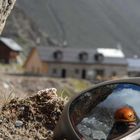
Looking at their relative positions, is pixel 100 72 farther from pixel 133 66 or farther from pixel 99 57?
pixel 133 66

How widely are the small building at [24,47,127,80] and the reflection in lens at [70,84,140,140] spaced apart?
108965 millimetres

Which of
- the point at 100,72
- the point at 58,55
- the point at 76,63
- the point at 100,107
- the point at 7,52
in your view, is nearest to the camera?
the point at 100,107

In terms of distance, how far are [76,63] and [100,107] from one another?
111275mm

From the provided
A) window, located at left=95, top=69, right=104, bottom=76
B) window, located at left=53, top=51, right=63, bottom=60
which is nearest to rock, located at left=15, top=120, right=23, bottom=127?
window, located at left=53, top=51, right=63, bottom=60

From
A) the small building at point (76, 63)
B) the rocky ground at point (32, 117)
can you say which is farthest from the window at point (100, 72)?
the rocky ground at point (32, 117)

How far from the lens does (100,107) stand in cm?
587

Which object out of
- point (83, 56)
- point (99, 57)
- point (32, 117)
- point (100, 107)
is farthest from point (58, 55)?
point (100, 107)

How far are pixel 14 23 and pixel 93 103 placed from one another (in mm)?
174076

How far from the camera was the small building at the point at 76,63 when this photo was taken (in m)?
117

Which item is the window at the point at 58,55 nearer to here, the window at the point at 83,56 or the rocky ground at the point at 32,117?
the window at the point at 83,56

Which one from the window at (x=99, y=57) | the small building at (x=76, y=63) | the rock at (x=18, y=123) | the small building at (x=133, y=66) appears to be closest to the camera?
the rock at (x=18, y=123)

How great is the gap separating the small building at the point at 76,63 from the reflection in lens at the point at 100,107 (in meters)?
109

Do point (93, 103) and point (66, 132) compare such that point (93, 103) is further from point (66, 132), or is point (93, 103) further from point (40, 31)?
point (40, 31)

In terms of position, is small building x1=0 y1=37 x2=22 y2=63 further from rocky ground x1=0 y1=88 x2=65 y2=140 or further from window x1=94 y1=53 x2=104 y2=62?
rocky ground x1=0 y1=88 x2=65 y2=140
